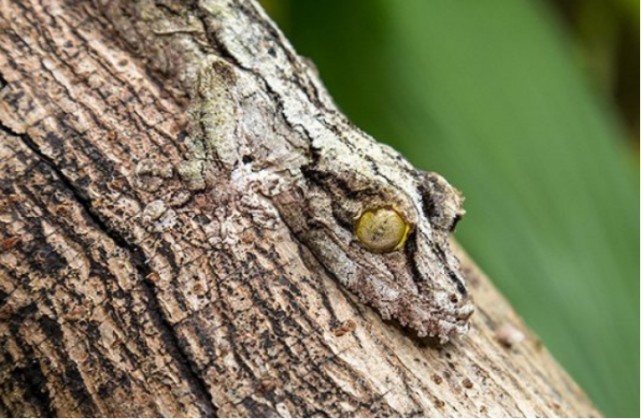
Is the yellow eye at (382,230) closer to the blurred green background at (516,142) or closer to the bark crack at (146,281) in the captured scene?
the bark crack at (146,281)

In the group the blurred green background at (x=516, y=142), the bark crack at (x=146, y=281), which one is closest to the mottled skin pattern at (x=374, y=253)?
the bark crack at (x=146, y=281)

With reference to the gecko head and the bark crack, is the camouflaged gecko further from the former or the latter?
the bark crack

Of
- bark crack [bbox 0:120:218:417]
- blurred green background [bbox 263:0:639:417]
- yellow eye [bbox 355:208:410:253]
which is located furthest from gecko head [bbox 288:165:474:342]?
blurred green background [bbox 263:0:639:417]

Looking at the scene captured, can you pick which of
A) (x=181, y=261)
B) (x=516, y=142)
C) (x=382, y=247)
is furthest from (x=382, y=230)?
(x=516, y=142)

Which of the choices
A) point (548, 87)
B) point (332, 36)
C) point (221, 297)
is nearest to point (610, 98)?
point (548, 87)

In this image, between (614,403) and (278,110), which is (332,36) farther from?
(614,403)

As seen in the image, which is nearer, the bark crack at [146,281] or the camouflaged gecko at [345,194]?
the bark crack at [146,281]

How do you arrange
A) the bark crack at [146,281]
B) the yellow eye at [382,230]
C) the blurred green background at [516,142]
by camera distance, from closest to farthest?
the bark crack at [146,281] → the yellow eye at [382,230] → the blurred green background at [516,142]
